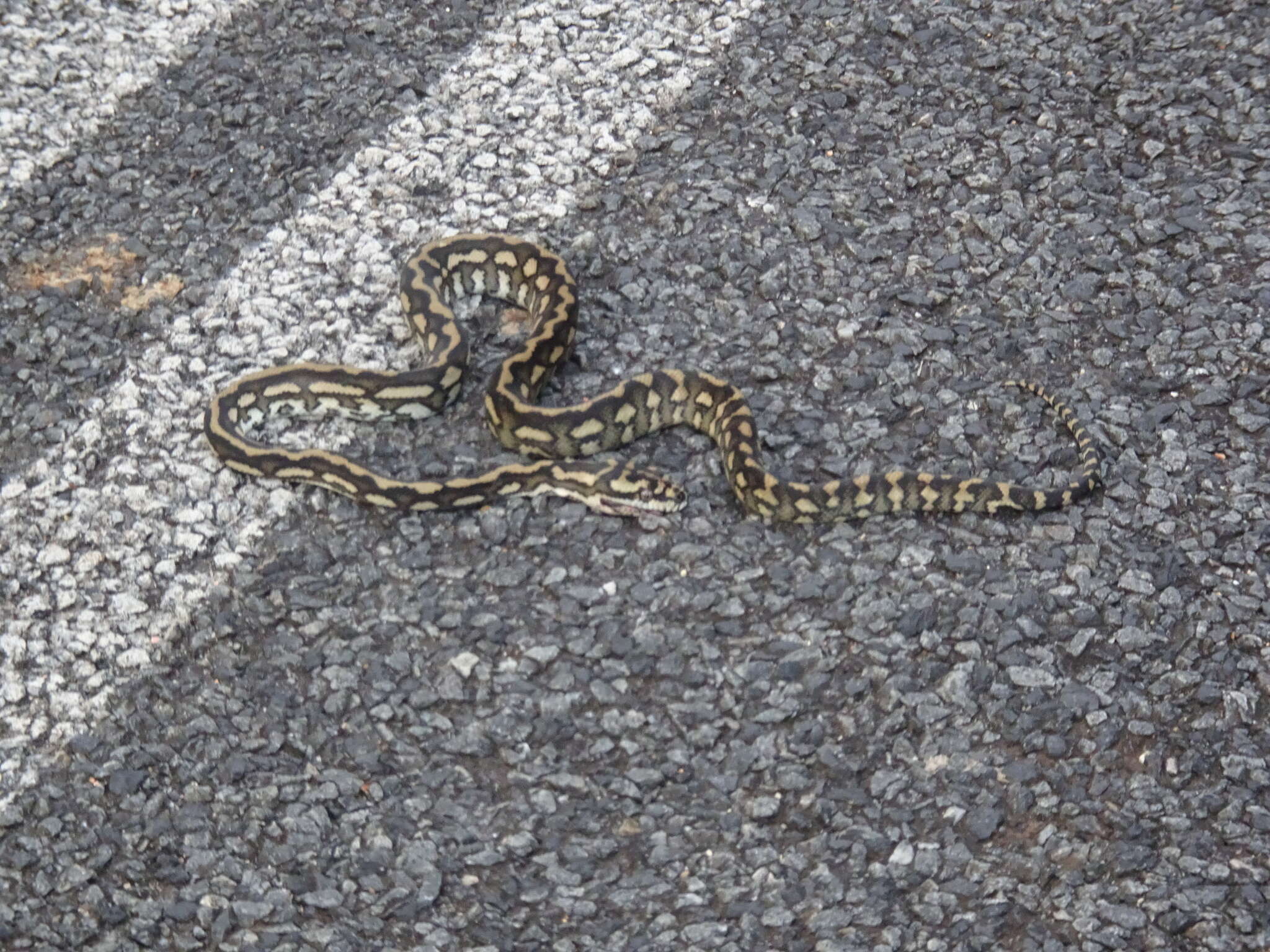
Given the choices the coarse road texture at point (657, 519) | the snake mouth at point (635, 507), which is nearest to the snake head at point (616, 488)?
the snake mouth at point (635, 507)

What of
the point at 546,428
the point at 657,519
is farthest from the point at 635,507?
the point at 546,428

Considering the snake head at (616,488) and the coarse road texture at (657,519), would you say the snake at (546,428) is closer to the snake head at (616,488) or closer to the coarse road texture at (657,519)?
the snake head at (616,488)

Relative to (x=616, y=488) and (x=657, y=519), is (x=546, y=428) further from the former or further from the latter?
(x=657, y=519)

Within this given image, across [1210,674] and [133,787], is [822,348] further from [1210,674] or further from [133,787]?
[133,787]

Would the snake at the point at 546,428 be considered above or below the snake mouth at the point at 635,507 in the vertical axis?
above

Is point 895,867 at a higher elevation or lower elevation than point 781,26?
lower

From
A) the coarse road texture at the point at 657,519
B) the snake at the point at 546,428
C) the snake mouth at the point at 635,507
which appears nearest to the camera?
the coarse road texture at the point at 657,519

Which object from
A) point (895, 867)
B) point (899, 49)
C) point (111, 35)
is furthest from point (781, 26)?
point (895, 867)
